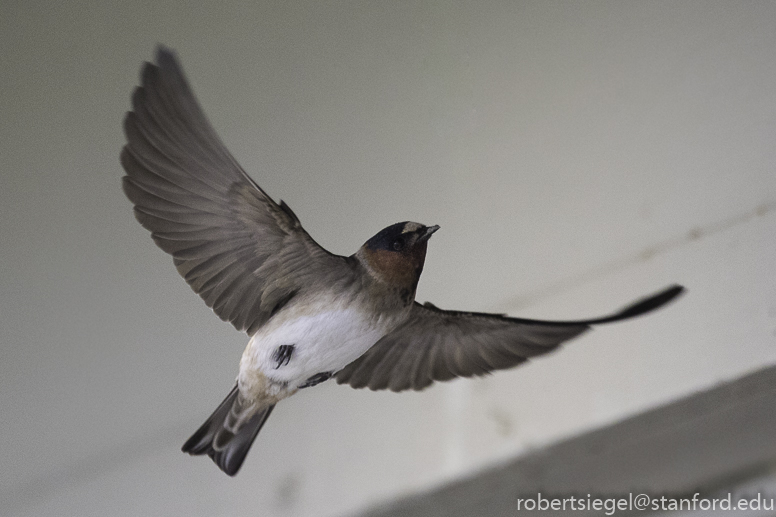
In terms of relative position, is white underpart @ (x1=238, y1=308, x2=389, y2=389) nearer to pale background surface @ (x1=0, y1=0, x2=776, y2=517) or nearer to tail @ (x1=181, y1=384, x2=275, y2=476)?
tail @ (x1=181, y1=384, x2=275, y2=476)

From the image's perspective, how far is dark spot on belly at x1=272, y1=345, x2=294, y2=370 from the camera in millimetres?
978

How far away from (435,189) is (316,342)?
2.75 feet

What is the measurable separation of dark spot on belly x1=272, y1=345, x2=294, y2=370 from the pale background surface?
0.77 metres

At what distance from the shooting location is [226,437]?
115 centimetres

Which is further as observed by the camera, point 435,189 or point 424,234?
point 435,189

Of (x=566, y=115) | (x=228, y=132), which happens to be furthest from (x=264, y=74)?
(x=566, y=115)

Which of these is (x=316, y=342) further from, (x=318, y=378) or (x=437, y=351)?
(x=437, y=351)

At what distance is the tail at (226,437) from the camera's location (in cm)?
114

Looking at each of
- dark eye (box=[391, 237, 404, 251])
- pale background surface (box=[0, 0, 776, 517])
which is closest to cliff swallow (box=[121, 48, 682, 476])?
dark eye (box=[391, 237, 404, 251])

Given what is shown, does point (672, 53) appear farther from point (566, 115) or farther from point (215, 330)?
point (215, 330)

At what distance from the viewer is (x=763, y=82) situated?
1.51 meters

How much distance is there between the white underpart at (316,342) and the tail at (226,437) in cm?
15

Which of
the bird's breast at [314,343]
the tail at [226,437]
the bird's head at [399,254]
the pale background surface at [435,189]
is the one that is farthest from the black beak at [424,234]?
the pale background surface at [435,189]

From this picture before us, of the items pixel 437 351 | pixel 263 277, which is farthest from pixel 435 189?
pixel 263 277
